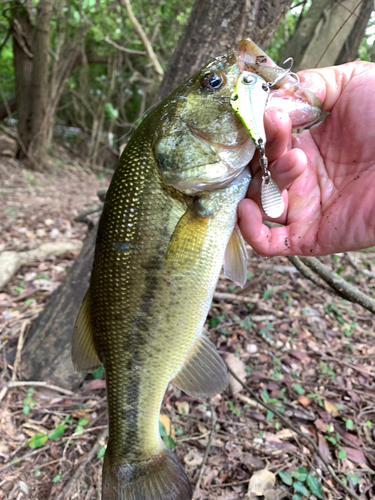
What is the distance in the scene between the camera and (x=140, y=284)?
1573 mm

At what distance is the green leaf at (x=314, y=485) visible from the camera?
209cm

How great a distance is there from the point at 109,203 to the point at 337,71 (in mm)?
1347

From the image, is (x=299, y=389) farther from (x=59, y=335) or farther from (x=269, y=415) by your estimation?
(x=59, y=335)

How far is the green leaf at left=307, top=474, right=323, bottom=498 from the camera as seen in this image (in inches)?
82.1

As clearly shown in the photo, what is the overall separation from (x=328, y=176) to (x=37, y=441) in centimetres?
269

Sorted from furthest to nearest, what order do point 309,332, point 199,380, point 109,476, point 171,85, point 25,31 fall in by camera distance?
point 25,31, point 309,332, point 171,85, point 199,380, point 109,476

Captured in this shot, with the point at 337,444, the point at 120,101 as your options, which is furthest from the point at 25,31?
the point at 337,444

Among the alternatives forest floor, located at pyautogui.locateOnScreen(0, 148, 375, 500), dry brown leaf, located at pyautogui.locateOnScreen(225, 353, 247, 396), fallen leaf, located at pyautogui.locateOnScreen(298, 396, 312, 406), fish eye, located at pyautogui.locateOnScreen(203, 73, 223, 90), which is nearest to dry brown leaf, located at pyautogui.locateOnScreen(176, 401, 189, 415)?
forest floor, located at pyautogui.locateOnScreen(0, 148, 375, 500)

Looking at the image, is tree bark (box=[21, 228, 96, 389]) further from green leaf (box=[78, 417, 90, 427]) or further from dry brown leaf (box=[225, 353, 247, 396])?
dry brown leaf (box=[225, 353, 247, 396])

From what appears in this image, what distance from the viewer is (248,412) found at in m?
2.63

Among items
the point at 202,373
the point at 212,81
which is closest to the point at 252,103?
the point at 212,81

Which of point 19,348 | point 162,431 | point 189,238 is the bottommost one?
point 19,348

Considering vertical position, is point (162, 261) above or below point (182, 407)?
above

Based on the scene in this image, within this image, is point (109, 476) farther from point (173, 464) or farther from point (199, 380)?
point (199, 380)
